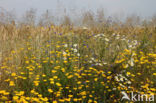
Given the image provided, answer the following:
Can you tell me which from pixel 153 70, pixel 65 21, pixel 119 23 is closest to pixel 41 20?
pixel 65 21

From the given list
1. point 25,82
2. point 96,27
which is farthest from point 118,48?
point 96,27

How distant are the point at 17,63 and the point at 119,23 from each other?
203 inches

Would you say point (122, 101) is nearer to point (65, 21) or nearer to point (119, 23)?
point (65, 21)

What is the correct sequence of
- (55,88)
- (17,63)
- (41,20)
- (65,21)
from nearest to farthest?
(55,88) < (17,63) < (41,20) < (65,21)

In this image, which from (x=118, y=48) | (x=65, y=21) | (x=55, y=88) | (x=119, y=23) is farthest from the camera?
(x=119, y=23)

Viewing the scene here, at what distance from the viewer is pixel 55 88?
2725 millimetres

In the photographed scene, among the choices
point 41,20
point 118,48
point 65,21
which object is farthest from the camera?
point 65,21

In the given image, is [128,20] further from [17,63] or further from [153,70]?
[17,63]

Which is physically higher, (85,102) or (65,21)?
(65,21)

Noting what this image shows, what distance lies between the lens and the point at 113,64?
3080 mm

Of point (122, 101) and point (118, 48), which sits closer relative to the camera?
point (122, 101)

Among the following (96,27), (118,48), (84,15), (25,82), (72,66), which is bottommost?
(25,82)

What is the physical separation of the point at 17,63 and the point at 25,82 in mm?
398

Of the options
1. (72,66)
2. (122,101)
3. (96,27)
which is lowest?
(122,101)
